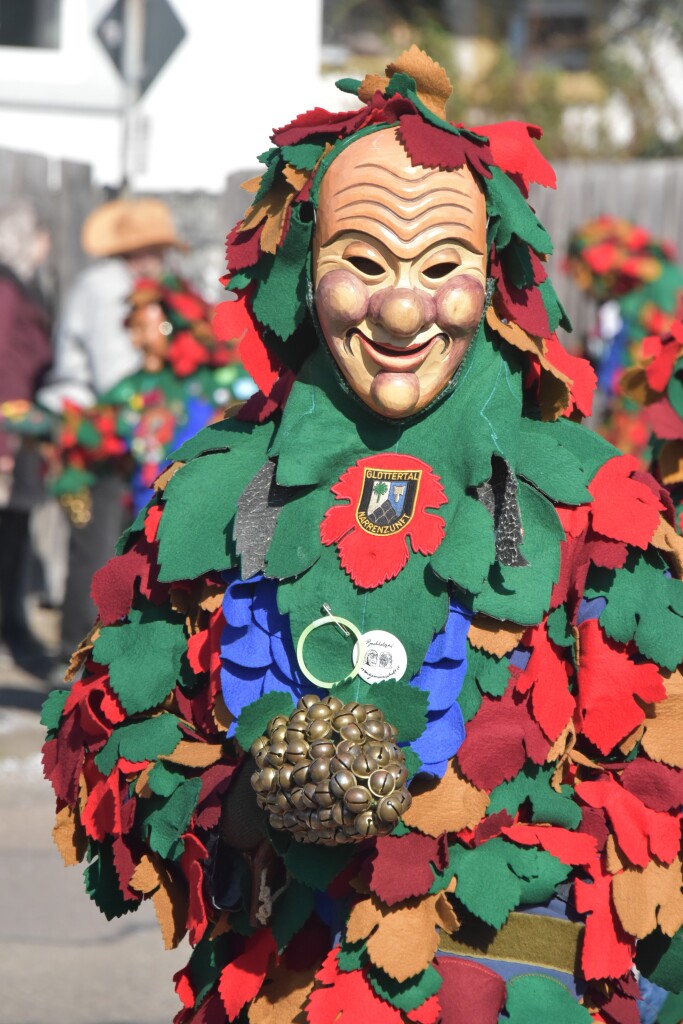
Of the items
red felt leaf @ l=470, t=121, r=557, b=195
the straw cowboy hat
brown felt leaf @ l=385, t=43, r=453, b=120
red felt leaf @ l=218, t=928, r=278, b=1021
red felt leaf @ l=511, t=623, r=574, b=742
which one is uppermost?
brown felt leaf @ l=385, t=43, r=453, b=120

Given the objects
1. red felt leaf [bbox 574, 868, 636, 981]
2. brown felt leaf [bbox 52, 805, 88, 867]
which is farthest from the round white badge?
brown felt leaf [bbox 52, 805, 88, 867]

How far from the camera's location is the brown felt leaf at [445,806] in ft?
8.36

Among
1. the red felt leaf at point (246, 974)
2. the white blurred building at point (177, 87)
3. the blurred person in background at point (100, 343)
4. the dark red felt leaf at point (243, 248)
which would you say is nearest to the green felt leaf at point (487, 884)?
the red felt leaf at point (246, 974)

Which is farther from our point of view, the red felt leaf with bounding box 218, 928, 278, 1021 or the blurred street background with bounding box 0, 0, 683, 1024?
the blurred street background with bounding box 0, 0, 683, 1024

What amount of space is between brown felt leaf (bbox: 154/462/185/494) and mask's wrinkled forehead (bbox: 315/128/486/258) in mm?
A: 516

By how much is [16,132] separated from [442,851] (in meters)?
9.84

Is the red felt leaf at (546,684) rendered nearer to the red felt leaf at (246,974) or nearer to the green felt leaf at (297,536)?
the green felt leaf at (297,536)

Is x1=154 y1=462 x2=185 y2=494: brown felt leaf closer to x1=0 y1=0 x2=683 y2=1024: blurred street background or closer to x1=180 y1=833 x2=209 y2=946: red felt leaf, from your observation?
x1=180 y1=833 x2=209 y2=946: red felt leaf

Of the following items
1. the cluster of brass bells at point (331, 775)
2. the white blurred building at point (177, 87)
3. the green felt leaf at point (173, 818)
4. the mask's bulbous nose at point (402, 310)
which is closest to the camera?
the cluster of brass bells at point (331, 775)

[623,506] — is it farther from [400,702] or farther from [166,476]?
[166,476]

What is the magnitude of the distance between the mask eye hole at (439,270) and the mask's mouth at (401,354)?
0.10 m

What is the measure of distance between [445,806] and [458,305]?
761 millimetres

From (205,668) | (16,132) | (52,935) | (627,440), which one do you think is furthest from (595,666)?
(16,132)

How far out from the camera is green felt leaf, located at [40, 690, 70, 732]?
2.95 metres
